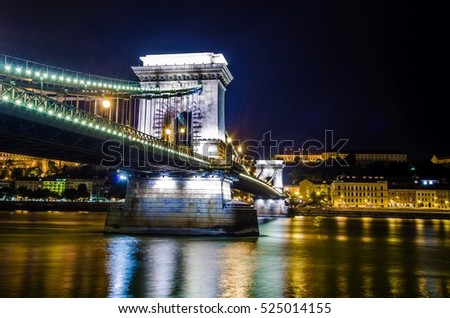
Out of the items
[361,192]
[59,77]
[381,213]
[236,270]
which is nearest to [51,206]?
[381,213]

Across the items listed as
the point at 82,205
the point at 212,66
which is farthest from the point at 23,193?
the point at 212,66

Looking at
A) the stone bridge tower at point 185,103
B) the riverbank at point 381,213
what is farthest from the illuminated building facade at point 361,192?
the stone bridge tower at point 185,103

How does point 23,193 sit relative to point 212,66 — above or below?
below

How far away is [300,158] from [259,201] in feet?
318

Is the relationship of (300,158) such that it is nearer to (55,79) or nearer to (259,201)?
(259,201)

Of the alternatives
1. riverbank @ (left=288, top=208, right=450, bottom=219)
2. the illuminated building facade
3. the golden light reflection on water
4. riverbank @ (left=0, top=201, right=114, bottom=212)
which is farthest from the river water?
the illuminated building facade

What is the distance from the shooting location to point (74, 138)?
26016 mm

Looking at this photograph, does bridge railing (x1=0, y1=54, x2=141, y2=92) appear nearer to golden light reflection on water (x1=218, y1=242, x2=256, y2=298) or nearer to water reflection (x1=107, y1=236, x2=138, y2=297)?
water reflection (x1=107, y1=236, x2=138, y2=297)

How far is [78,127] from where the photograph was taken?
934 inches

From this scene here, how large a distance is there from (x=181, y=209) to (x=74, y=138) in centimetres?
1271

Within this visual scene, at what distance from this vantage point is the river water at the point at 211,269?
18109 mm

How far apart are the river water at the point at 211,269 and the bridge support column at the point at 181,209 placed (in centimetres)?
129
